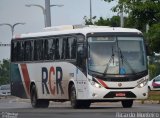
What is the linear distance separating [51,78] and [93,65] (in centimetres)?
375

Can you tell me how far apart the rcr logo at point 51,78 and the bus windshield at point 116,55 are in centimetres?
267

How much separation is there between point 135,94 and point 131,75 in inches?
29.4

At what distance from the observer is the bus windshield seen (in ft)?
110

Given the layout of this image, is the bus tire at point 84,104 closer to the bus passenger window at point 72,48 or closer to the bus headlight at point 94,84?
the bus headlight at point 94,84

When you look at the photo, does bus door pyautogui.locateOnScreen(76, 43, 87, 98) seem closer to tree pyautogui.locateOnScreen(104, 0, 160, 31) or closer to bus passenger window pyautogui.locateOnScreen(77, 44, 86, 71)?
bus passenger window pyautogui.locateOnScreen(77, 44, 86, 71)

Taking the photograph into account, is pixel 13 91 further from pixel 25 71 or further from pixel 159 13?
pixel 159 13

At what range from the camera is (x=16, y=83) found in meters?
40.7

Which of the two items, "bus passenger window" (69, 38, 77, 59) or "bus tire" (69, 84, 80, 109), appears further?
"bus passenger window" (69, 38, 77, 59)

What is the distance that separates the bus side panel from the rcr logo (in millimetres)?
2258

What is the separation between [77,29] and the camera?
35.4 m

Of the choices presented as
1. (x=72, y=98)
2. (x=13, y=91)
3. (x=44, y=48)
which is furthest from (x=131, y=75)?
(x=13, y=91)

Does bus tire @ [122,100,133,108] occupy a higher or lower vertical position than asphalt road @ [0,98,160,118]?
lower

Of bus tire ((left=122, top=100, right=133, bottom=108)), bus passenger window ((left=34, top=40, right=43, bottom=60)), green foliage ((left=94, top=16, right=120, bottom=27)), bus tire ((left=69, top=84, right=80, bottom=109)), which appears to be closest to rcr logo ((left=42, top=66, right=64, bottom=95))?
bus passenger window ((left=34, top=40, right=43, bottom=60))

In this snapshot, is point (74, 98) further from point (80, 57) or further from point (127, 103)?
point (127, 103)
